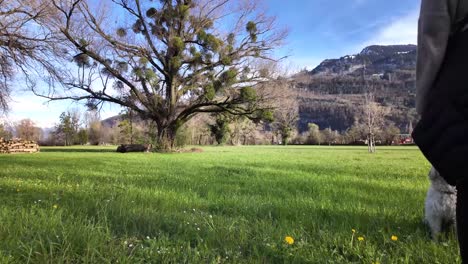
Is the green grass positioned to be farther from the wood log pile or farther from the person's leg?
the wood log pile

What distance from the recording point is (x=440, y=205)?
9.04 feet

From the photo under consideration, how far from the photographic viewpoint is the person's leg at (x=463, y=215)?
119 cm

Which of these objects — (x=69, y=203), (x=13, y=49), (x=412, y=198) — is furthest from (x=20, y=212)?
(x=13, y=49)

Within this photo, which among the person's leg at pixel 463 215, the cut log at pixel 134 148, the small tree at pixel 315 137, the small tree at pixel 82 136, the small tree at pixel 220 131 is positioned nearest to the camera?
the person's leg at pixel 463 215

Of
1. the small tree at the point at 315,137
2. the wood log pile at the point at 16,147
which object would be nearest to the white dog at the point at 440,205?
the wood log pile at the point at 16,147

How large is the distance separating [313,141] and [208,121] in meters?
30.6

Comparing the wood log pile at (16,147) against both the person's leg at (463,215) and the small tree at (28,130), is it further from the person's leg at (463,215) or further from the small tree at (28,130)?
the small tree at (28,130)

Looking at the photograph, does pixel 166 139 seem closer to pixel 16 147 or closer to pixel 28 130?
pixel 16 147

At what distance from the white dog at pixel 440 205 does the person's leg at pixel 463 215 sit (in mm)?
1592

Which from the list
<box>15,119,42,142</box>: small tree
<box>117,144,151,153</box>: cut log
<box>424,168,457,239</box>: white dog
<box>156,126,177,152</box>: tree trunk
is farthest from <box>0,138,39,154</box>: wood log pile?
<box>15,119,42,142</box>: small tree

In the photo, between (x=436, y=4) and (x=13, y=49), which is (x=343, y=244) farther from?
(x=13, y=49)

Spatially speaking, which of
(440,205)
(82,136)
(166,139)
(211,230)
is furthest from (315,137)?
(211,230)

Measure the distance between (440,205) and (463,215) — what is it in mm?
1781

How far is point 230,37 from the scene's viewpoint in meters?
23.9
